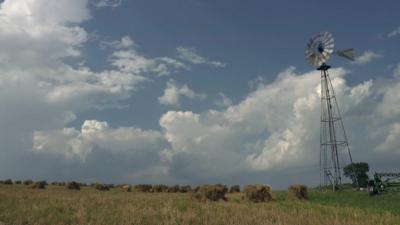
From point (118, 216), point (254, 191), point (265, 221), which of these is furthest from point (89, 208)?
point (254, 191)

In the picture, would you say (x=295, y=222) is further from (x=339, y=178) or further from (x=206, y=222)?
(x=339, y=178)

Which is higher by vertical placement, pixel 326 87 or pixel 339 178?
pixel 326 87

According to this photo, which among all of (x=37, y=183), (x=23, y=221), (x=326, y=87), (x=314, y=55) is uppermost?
(x=314, y=55)

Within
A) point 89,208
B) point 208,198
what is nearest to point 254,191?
point 208,198

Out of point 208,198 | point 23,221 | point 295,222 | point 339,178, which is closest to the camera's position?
point 295,222

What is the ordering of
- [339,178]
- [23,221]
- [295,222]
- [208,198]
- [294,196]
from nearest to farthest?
[295,222] < [23,221] < [208,198] < [294,196] < [339,178]

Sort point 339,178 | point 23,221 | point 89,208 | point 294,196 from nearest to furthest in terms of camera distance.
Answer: point 23,221 → point 89,208 → point 294,196 → point 339,178

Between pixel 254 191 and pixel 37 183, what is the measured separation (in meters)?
31.7

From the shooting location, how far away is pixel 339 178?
63594 millimetres

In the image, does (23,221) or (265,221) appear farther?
(23,221)

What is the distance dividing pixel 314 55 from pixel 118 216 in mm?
57665

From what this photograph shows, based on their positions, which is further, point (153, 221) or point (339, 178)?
point (339, 178)

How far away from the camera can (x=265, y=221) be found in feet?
55.4

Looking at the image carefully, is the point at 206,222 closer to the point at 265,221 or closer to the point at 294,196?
the point at 265,221
